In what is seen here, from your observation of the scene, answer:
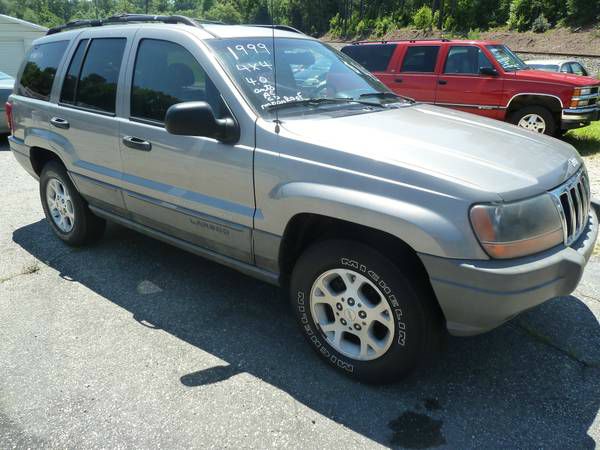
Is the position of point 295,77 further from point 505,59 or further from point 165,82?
point 505,59

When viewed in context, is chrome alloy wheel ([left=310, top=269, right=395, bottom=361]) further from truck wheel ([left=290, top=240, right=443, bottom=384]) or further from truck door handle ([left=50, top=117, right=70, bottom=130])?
truck door handle ([left=50, top=117, right=70, bottom=130])

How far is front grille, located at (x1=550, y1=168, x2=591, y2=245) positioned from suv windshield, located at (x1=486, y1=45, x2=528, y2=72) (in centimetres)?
686

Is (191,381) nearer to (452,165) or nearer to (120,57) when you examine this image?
(452,165)

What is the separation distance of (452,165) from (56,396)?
2.40 metres

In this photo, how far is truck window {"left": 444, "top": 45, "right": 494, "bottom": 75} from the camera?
8.98 metres

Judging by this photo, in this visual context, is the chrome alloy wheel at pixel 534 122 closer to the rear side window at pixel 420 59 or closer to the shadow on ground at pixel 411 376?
the rear side window at pixel 420 59

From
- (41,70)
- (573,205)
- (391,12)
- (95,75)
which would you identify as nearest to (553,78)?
(573,205)

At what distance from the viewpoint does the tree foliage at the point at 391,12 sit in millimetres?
7322

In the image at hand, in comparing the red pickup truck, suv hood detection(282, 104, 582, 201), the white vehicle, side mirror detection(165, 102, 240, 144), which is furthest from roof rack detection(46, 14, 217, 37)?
the white vehicle

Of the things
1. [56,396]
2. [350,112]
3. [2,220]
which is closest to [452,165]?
[350,112]

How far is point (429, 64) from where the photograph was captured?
31.0 feet

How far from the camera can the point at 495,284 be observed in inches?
86.5

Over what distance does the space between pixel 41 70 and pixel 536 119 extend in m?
7.66

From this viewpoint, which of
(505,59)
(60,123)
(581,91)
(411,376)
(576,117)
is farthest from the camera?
(505,59)
